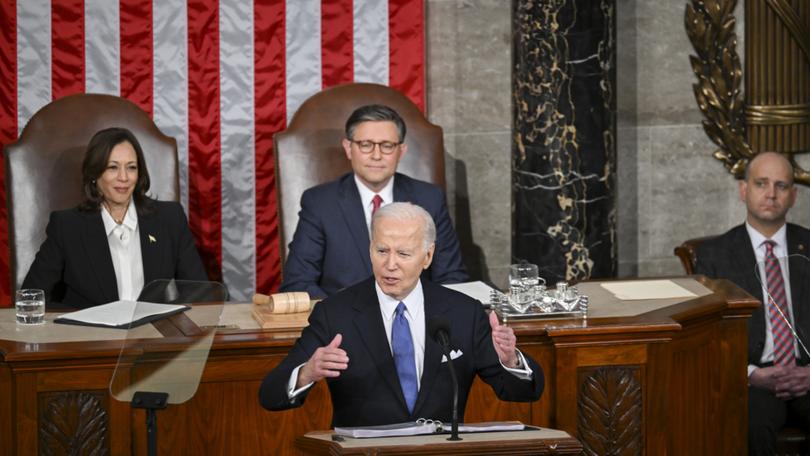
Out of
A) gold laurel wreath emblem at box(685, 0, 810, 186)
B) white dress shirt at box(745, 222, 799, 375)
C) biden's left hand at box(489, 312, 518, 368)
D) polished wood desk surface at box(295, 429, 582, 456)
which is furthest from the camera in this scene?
gold laurel wreath emblem at box(685, 0, 810, 186)

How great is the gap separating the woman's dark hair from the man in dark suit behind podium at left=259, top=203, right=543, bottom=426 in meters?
2.42

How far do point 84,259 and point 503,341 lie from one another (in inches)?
112

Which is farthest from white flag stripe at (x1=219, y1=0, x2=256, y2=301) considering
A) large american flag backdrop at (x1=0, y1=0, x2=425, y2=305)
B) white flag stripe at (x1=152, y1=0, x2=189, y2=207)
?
white flag stripe at (x1=152, y1=0, x2=189, y2=207)

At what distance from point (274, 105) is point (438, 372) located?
11.2 ft

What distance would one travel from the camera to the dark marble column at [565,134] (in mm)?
6477

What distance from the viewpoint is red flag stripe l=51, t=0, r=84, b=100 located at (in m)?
6.56

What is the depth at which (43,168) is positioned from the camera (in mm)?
6102

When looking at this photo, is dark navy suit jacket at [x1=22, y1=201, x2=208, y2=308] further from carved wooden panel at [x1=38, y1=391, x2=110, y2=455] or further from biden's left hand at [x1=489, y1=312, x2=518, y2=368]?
biden's left hand at [x1=489, y1=312, x2=518, y2=368]

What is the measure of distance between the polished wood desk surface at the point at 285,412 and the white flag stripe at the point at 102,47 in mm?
2486

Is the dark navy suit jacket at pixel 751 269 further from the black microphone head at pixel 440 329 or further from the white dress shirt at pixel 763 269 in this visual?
the black microphone head at pixel 440 329

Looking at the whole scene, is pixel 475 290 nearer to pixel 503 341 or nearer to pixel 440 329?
pixel 503 341

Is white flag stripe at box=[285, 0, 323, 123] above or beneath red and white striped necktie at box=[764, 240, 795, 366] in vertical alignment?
above

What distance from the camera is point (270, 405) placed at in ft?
11.4

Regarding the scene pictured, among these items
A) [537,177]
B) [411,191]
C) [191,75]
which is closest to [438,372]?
[411,191]
